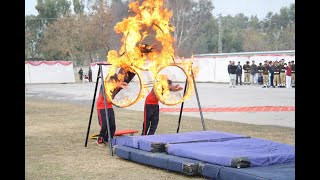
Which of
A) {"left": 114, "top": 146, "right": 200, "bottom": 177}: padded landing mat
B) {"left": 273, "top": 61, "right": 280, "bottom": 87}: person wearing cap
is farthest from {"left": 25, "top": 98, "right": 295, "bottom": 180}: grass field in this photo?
{"left": 273, "top": 61, "right": 280, "bottom": 87}: person wearing cap

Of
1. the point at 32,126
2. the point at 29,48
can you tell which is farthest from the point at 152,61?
the point at 29,48

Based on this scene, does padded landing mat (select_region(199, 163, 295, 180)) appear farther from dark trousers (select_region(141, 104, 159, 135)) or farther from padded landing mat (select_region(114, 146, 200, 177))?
dark trousers (select_region(141, 104, 159, 135))

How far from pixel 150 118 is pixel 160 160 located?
2.70 metres

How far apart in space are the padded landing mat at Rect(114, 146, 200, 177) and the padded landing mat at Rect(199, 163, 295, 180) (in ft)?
0.54

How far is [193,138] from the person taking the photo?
27.5ft

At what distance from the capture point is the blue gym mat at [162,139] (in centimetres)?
783

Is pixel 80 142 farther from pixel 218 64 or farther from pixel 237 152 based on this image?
pixel 218 64

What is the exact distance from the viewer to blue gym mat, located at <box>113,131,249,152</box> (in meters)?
7.83

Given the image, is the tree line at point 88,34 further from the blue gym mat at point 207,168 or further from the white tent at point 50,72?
the blue gym mat at point 207,168

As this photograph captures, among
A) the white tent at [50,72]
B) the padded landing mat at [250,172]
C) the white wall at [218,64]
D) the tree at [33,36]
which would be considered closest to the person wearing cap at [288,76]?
the white wall at [218,64]
